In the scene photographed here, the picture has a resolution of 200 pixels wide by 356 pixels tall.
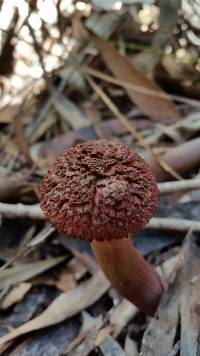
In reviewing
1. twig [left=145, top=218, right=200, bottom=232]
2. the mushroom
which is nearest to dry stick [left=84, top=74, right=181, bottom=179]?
twig [left=145, top=218, right=200, bottom=232]

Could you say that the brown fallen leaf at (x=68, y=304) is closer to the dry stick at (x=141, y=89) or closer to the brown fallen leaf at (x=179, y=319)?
the brown fallen leaf at (x=179, y=319)

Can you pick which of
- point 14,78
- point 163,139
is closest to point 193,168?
point 163,139

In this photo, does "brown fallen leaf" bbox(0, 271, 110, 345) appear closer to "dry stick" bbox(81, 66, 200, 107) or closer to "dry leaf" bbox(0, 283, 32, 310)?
"dry leaf" bbox(0, 283, 32, 310)

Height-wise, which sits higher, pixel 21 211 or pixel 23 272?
pixel 21 211

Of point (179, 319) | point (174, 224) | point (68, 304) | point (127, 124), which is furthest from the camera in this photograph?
point (127, 124)

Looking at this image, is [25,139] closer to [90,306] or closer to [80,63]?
[80,63]

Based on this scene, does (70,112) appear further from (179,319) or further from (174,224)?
(179,319)

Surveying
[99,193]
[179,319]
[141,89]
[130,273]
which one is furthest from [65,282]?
[141,89]

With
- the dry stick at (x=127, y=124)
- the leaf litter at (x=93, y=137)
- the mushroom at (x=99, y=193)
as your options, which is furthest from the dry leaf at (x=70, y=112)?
the mushroom at (x=99, y=193)
